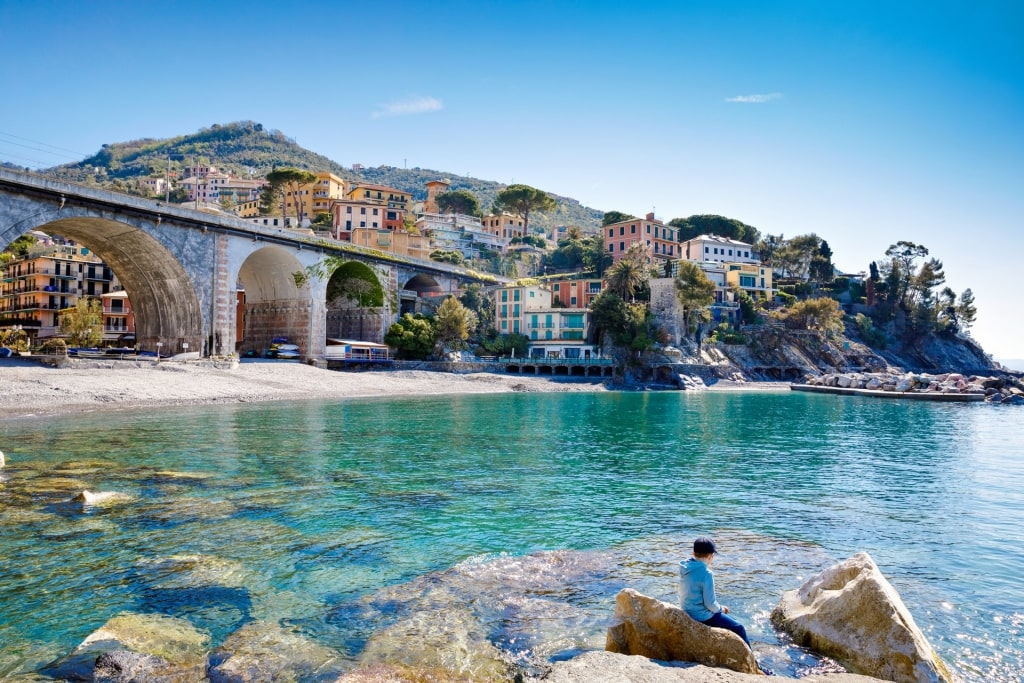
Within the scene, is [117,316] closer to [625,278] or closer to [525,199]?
[625,278]

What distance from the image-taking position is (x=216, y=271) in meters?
57.8

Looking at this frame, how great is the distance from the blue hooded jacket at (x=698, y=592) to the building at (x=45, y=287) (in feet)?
272

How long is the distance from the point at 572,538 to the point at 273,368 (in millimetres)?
50054

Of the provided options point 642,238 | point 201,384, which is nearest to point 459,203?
point 642,238

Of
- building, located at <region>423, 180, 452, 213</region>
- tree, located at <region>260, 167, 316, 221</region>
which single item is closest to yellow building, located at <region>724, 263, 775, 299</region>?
building, located at <region>423, 180, 452, 213</region>

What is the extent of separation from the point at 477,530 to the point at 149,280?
5621cm

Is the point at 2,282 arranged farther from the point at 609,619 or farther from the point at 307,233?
the point at 609,619

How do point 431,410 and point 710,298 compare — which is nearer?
point 431,410

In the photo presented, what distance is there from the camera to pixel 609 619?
9484 millimetres

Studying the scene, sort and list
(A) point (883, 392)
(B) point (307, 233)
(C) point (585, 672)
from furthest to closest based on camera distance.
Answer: (B) point (307, 233)
(A) point (883, 392)
(C) point (585, 672)

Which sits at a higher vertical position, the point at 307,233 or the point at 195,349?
the point at 307,233

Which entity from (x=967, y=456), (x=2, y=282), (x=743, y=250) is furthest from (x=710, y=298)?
(x=2, y=282)

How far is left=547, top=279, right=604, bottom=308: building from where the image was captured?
8362cm

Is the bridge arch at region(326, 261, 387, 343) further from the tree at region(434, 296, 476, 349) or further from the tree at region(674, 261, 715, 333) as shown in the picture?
the tree at region(674, 261, 715, 333)
